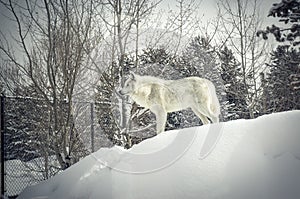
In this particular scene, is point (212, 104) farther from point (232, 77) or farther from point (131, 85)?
point (232, 77)

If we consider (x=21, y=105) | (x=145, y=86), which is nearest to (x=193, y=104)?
(x=145, y=86)

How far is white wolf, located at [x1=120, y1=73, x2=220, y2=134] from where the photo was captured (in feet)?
15.4

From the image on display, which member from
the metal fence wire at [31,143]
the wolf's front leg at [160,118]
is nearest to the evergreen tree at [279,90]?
the wolf's front leg at [160,118]

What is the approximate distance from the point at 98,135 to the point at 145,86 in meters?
3.30

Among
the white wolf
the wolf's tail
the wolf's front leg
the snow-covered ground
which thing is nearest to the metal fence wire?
the snow-covered ground

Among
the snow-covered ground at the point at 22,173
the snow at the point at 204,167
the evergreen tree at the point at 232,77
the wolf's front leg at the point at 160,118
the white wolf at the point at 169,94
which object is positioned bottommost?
the snow-covered ground at the point at 22,173

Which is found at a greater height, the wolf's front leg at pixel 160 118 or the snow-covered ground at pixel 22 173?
the wolf's front leg at pixel 160 118

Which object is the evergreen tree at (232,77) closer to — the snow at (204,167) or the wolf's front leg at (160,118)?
the wolf's front leg at (160,118)

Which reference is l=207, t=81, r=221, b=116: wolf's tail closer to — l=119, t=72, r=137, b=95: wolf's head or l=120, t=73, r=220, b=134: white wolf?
l=120, t=73, r=220, b=134: white wolf

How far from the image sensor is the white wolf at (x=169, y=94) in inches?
185

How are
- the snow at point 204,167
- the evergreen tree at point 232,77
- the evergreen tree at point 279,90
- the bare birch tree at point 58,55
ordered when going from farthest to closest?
the evergreen tree at point 232,77, the evergreen tree at point 279,90, the bare birch tree at point 58,55, the snow at point 204,167

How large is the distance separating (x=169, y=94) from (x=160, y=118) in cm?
44

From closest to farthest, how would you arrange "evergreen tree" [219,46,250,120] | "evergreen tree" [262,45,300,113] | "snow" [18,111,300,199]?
"snow" [18,111,300,199]
"evergreen tree" [262,45,300,113]
"evergreen tree" [219,46,250,120]

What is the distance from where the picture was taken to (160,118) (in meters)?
4.61
